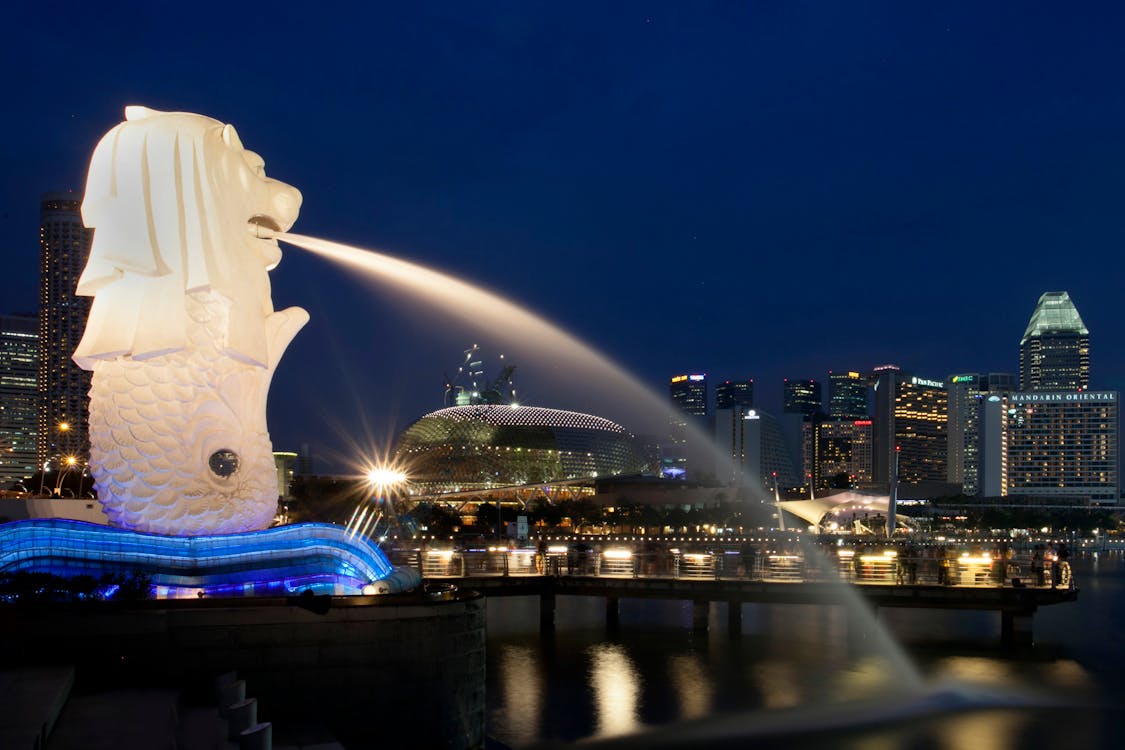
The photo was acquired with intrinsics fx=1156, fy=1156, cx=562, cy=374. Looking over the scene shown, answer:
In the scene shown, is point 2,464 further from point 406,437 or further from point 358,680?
Result: point 358,680

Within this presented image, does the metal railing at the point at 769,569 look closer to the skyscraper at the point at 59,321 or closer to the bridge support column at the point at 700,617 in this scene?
the bridge support column at the point at 700,617

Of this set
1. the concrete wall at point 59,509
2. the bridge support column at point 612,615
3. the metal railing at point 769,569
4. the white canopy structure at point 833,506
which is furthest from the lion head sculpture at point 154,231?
the white canopy structure at point 833,506

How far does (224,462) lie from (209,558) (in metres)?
1.87

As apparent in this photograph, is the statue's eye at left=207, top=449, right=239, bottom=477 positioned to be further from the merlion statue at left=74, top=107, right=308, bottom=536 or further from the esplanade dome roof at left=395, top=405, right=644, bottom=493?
the esplanade dome roof at left=395, top=405, right=644, bottom=493

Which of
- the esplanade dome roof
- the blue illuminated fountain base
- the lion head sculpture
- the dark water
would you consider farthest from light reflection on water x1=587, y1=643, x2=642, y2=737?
the esplanade dome roof

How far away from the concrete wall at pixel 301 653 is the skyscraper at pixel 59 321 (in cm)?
12385

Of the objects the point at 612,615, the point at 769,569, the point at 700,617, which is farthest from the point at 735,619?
the point at 612,615

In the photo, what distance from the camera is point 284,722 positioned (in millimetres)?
15617

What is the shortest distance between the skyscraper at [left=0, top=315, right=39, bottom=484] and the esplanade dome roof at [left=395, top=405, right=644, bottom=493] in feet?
162

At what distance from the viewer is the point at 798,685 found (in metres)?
27.7

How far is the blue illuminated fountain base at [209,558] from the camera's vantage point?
18.1 metres

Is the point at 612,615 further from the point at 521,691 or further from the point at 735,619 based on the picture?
the point at 521,691

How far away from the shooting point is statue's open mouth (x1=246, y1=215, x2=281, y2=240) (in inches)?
815

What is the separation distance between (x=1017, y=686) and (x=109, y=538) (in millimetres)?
21260
